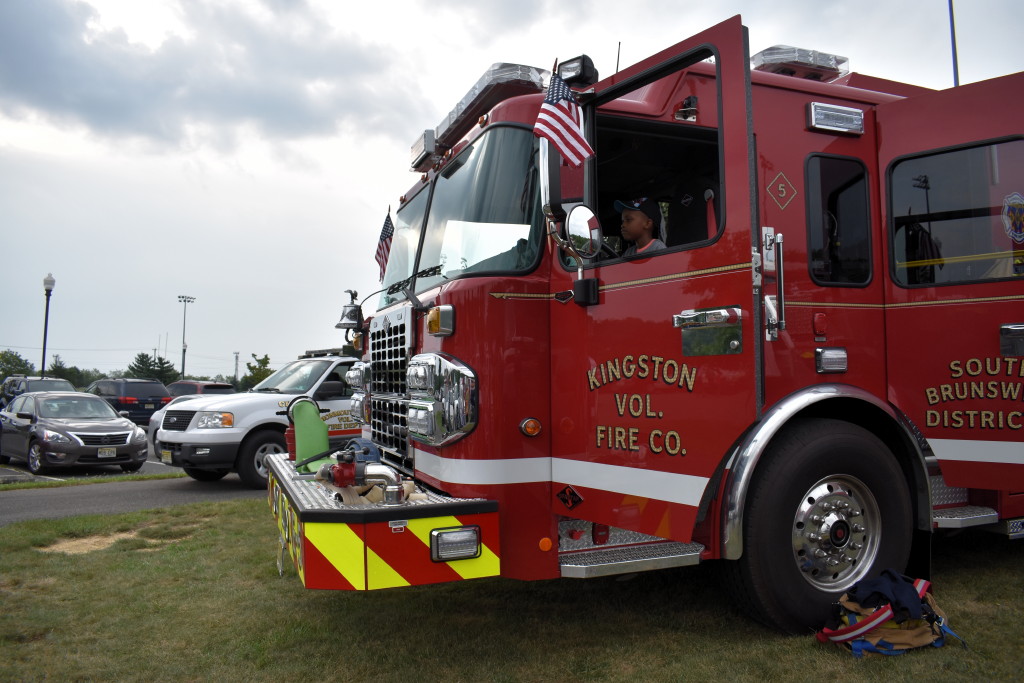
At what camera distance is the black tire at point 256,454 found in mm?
9195

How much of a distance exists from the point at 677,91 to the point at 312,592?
3646mm

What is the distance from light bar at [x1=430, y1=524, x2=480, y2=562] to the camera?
326 centimetres

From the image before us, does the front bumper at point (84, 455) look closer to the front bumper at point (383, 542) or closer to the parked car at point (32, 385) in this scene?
the parked car at point (32, 385)

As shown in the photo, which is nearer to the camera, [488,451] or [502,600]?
[488,451]

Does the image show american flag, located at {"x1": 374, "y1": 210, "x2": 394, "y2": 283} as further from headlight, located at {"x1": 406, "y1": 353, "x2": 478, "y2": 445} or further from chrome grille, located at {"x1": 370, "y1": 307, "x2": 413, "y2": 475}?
headlight, located at {"x1": 406, "y1": 353, "x2": 478, "y2": 445}

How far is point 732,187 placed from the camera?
3.27 metres

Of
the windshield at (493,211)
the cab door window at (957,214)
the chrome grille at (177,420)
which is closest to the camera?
the windshield at (493,211)

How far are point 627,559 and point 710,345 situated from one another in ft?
3.45

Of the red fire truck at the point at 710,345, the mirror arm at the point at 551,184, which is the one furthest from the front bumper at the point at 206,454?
the mirror arm at the point at 551,184

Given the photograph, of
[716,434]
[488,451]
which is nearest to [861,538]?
[716,434]

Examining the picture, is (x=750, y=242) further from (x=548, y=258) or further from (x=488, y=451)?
(x=488, y=451)

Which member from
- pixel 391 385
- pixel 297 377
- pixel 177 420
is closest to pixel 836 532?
pixel 391 385

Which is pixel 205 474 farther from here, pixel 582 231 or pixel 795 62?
pixel 795 62

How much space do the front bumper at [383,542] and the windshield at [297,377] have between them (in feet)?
22.3
